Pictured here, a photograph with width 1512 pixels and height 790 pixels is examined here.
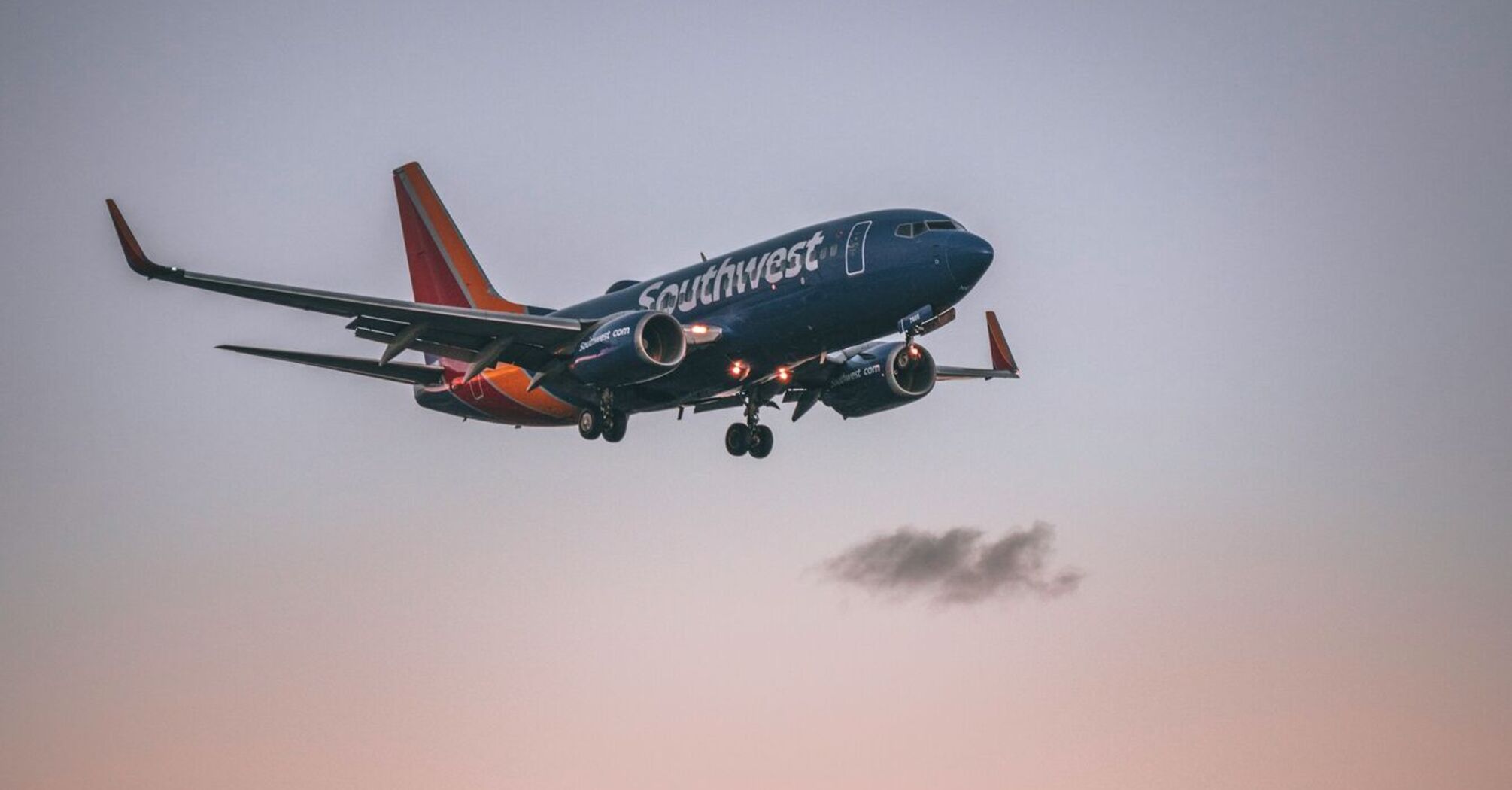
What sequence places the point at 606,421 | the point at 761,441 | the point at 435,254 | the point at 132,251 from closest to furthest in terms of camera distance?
the point at 132,251
the point at 606,421
the point at 761,441
the point at 435,254

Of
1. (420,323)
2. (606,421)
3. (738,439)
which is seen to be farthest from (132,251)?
(738,439)

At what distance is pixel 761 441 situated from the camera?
162 ft

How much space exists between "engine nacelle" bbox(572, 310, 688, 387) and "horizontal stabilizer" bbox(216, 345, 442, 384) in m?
5.99

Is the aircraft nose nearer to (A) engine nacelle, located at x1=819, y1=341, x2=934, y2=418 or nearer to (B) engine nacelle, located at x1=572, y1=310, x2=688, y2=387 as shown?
(A) engine nacelle, located at x1=819, y1=341, x2=934, y2=418

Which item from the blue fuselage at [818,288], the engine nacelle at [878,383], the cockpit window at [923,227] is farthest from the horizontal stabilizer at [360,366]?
the cockpit window at [923,227]

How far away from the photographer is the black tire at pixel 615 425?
153ft

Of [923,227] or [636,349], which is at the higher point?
[923,227]

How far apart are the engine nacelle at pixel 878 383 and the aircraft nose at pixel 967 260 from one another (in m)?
5.85

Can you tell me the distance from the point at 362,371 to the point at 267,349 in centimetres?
369

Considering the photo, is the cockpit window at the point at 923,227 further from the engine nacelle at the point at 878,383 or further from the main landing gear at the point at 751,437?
the main landing gear at the point at 751,437

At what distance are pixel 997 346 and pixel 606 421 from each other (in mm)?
12763

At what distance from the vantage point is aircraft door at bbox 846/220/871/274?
41.5 m

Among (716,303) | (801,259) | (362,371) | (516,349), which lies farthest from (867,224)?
(362,371)

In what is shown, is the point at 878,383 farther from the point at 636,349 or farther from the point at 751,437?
the point at 636,349
